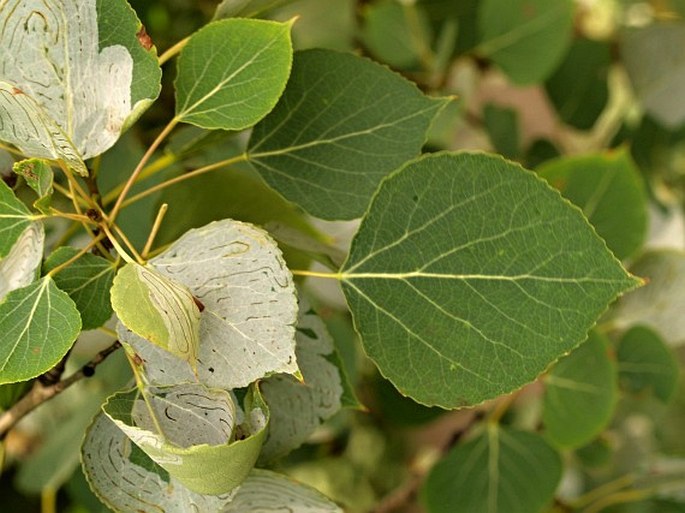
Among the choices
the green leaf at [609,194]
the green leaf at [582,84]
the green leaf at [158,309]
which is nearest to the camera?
the green leaf at [158,309]

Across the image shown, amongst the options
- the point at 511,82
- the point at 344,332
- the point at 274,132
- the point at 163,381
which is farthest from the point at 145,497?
the point at 511,82

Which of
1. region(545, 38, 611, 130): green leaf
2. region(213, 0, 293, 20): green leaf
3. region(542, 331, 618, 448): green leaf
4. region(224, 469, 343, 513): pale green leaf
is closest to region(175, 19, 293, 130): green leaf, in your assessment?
region(213, 0, 293, 20): green leaf

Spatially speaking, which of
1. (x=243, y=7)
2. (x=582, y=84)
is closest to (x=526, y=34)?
(x=582, y=84)

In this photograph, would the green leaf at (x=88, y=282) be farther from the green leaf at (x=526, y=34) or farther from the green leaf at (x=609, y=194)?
the green leaf at (x=526, y=34)

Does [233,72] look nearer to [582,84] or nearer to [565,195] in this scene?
[565,195]

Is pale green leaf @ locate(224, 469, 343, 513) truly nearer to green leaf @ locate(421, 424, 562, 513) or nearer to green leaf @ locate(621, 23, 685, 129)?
green leaf @ locate(421, 424, 562, 513)

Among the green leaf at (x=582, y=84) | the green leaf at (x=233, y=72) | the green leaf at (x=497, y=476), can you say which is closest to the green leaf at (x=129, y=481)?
the green leaf at (x=233, y=72)

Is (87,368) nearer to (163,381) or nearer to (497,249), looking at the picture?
(163,381)
